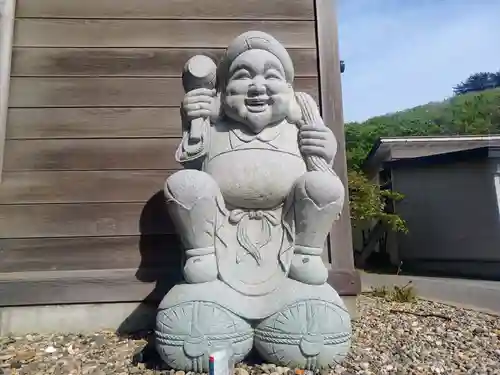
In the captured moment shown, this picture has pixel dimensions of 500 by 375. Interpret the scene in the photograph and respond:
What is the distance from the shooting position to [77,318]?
2.35 meters

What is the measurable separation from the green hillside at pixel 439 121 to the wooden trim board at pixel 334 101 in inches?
450

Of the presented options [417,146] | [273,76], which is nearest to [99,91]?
[273,76]

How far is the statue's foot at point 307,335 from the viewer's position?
1.61 metres

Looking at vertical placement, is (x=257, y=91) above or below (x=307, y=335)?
above

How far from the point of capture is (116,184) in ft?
8.57

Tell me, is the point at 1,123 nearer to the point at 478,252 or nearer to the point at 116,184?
the point at 116,184

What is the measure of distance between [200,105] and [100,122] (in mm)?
978

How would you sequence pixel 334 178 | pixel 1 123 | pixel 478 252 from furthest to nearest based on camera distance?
pixel 478 252 → pixel 1 123 → pixel 334 178

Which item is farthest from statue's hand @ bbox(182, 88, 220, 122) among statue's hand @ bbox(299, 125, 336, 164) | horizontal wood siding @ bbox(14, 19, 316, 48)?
→ horizontal wood siding @ bbox(14, 19, 316, 48)

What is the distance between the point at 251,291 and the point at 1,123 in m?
1.87

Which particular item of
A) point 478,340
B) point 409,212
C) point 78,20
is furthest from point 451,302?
point 409,212

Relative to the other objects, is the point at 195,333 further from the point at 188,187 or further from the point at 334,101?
the point at 334,101

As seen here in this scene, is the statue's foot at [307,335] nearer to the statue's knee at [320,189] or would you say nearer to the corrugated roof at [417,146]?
the statue's knee at [320,189]

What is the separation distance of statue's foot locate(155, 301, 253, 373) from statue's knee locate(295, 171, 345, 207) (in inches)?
22.1
